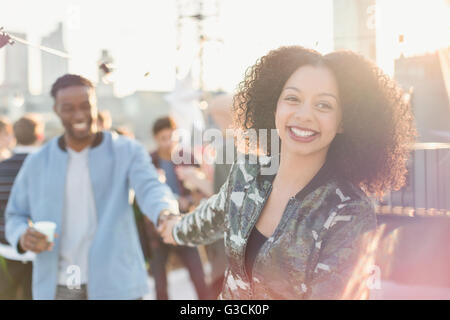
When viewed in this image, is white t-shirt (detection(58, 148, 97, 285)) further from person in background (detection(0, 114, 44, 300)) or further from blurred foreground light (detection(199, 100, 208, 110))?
blurred foreground light (detection(199, 100, 208, 110))

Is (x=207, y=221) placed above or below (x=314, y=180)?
below

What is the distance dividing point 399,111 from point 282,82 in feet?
1.15

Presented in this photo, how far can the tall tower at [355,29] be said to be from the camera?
1.96 m

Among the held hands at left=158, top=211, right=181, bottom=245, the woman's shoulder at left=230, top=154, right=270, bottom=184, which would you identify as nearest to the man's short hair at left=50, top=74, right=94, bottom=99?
the held hands at left=158, top=211, right=181, bottom=245

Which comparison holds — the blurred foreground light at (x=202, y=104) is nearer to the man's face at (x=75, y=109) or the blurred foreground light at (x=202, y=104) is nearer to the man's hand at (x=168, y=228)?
the man's face at (x=75, y=109)

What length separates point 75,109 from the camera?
7.22ft

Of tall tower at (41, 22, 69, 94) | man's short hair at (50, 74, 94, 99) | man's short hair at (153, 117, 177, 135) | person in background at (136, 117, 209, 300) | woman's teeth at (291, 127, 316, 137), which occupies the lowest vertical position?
person in background at (136, 117, 209, 300)

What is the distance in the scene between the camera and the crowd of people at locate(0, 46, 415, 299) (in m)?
1.23

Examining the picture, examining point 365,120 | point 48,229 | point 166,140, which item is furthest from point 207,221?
point 166,140

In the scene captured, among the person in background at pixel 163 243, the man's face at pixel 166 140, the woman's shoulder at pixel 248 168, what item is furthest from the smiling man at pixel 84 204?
the man's face at pixel 166 140

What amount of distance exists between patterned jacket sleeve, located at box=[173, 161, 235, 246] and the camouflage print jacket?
16mm

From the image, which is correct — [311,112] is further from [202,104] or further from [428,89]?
[202,104]

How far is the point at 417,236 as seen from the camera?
197 cm

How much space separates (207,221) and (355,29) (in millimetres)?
1016
